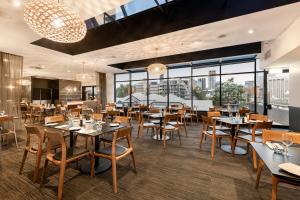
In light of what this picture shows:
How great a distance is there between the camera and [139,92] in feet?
31.0

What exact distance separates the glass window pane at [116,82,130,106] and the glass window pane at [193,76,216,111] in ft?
13.8

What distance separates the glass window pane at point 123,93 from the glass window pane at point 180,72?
296cm

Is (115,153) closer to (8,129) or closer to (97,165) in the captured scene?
(97,165)

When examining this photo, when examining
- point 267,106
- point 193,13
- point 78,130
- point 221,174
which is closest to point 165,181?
point 221,174

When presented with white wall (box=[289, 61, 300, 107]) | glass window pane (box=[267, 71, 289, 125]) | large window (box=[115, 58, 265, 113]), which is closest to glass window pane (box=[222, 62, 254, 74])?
large window (box=[115, 58, 265, 113])

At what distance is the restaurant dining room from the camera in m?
2.05

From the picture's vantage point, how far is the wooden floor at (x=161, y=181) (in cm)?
207

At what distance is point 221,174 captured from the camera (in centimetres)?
261

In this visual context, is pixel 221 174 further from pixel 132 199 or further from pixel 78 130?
pixel 78 130

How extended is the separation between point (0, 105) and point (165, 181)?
6.09 m

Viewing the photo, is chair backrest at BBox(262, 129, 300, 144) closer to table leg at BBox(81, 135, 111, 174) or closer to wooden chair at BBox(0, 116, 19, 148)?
table leg at BBox(81, 135, 111, 174)

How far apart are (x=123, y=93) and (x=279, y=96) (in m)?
8.01

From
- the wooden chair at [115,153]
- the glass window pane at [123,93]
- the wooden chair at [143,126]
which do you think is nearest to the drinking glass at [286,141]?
→ the wooden chair at [115,153]

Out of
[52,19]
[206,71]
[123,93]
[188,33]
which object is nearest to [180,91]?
[206,71]
